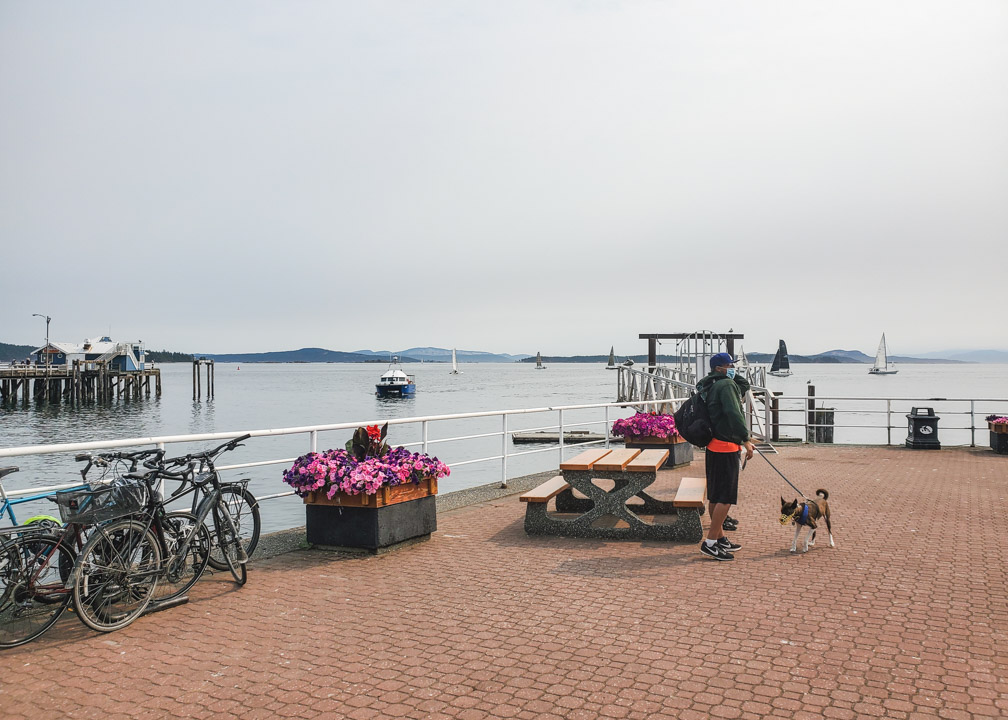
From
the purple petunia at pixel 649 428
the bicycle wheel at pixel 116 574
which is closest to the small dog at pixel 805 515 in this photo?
the bicycle wheel at pixel 116 574

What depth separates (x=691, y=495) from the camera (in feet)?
24.3

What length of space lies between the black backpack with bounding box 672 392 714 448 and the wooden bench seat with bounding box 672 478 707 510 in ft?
1.93

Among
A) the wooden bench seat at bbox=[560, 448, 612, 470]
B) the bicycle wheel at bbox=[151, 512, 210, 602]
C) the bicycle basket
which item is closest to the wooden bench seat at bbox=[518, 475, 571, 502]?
the wooden bench seat at bbox=[560, 448, 612, 470]

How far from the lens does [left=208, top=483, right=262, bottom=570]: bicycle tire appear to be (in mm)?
5898

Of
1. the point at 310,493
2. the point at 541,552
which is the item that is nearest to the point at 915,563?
the point at 541,552

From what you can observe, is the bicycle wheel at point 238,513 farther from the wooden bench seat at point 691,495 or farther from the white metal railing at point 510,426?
the wooden bench seat at point 691,495

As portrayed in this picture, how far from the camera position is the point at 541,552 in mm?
6871

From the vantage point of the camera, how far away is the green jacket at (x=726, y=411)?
652 cm

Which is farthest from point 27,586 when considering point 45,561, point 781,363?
point 781,363

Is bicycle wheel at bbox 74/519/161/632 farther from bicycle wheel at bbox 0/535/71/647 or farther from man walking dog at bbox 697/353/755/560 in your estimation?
man walking dog at bbox 697/353/755/560

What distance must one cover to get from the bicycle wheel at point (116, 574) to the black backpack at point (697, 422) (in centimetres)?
428

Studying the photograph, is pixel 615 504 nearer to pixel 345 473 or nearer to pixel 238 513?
pixel 345 473

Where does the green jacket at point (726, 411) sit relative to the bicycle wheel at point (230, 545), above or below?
above

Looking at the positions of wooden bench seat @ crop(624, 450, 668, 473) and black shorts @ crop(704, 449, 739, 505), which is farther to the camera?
wooden bench seat @ crop(624, 450, 668, 473)
